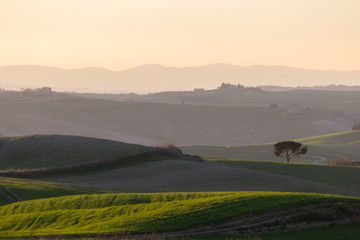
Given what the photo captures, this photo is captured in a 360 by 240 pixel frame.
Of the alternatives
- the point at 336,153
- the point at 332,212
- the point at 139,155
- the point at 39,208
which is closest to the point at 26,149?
the point at 139,155

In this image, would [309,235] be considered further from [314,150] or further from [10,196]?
[314,150]

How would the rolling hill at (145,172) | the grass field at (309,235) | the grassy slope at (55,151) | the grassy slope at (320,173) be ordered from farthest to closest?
the grassy slope at (55,151), the grassy slope at (320,173), the rolling hill at (145,172), the grass field at (309,235)

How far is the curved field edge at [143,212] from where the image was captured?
30062mm

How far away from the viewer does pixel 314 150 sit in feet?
412

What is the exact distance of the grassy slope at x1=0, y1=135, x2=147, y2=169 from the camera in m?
71.9

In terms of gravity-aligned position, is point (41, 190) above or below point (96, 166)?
below

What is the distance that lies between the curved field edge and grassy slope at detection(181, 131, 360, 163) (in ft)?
255

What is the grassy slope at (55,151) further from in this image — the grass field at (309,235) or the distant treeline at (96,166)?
the grass field at (309,235)

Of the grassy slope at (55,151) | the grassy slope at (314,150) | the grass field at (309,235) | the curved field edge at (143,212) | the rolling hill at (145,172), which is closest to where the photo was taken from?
the grass field at (309,235)

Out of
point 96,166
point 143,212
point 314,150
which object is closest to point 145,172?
point 96,166

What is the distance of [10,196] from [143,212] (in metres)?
19.0

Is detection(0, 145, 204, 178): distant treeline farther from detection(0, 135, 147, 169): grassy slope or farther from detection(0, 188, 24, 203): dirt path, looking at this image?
detection(0, 188, 24, 203): dirt path

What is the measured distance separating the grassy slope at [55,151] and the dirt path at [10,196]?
21.9 metres

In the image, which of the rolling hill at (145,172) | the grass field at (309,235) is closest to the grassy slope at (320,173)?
the rolling hill at (145,172)
